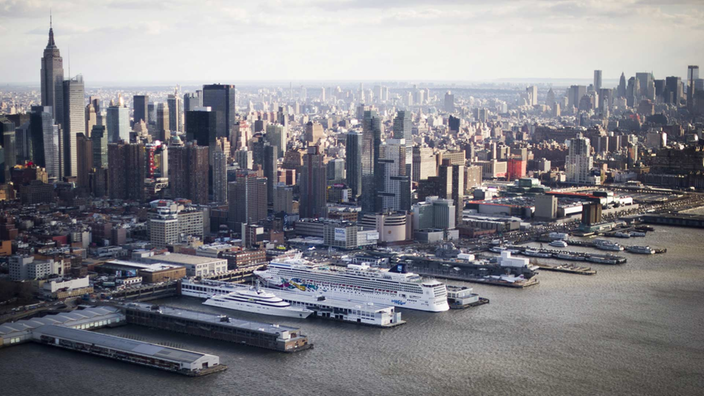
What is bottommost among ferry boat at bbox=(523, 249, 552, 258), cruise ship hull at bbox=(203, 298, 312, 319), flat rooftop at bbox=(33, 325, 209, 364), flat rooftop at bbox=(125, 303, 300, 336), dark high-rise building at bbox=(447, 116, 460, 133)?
cruise ship hull at bbox=(203, 298, 312, 319)

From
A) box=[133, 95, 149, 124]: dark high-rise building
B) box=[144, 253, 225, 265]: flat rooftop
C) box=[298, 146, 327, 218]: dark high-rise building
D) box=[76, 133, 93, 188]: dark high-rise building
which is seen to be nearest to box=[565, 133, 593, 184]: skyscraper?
box=[298, 146, 327, 218]: dark high-rise building

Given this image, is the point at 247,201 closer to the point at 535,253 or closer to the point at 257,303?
the point at 535,253

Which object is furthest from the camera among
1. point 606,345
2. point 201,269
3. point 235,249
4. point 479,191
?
point 479,191

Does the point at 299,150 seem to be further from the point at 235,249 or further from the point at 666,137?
the point at 666,137

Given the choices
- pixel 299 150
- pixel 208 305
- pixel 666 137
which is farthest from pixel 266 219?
pixel 666 137

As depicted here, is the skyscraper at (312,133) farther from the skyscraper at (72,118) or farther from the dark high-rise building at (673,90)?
the dark high-rise building at (673,90)

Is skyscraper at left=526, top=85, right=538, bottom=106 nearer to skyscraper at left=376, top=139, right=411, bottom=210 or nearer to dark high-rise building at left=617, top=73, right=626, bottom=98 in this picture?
dark high-rise building at left=617, top=73, right=626, bottom=98

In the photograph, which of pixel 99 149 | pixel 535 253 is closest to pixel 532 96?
pixel 99 149
